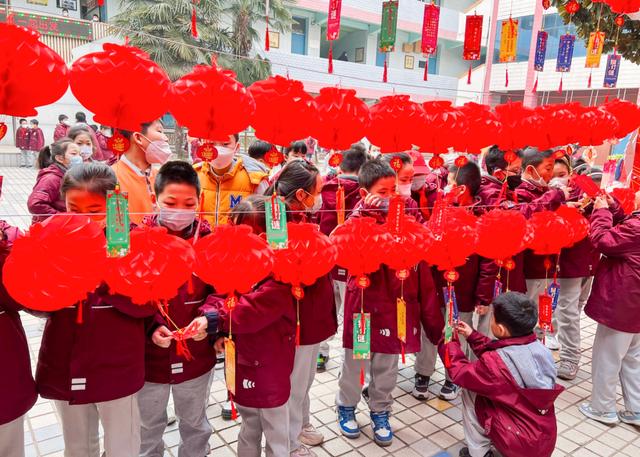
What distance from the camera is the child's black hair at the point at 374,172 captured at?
3113 millimetres

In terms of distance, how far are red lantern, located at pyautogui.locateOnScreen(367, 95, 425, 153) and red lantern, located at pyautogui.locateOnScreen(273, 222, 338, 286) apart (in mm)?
765

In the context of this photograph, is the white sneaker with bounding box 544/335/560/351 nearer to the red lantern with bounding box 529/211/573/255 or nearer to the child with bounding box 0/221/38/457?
the red lantern with bounding box 529/211/573/255

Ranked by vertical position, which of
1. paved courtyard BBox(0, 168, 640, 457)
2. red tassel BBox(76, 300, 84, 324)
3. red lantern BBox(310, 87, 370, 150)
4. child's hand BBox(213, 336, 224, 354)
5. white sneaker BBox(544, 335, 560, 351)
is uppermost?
red lantern BBox(310, 87, 370, 150)

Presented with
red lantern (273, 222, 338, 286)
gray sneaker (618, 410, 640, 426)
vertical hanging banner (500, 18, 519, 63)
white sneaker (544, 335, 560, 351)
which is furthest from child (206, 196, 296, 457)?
vertical hanging banner (500, 18, 519, 63)

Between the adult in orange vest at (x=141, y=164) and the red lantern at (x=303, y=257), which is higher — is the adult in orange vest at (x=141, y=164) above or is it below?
above

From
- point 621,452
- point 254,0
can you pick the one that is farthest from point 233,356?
point 254,0

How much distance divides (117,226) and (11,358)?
2.69 ft

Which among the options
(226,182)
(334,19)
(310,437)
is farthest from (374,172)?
(334,19)

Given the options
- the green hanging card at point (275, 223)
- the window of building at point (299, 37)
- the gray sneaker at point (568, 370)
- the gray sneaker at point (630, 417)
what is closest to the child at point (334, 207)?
the green hanging card at point (275, 223)

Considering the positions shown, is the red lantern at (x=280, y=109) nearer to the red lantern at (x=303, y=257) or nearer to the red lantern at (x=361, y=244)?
the red lantern at (x=303, y=257)

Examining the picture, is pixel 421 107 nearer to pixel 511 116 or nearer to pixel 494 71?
pixel 511 116

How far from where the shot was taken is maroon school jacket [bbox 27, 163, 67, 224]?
12.3 feet

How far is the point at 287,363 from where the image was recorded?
2.62 m

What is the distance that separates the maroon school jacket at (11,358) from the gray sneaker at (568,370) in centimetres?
436
